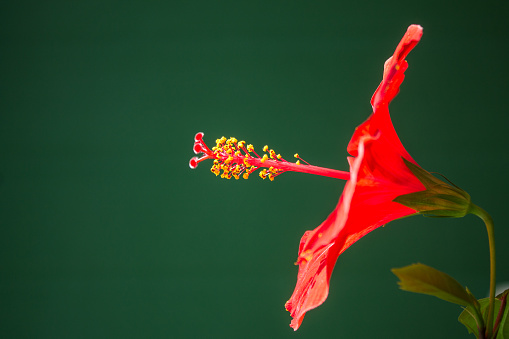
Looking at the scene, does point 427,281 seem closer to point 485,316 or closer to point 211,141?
point 485,316

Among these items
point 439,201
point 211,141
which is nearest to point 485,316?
point 439,201

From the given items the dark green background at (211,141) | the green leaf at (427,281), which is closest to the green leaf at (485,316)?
the green leaf at (427,281)

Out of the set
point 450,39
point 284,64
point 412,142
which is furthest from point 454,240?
point 284,64

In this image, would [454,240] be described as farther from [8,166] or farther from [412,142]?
[8,166]

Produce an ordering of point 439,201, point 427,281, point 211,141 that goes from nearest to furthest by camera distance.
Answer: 1. point 427,281
2. point 439,201
3. point 211,141

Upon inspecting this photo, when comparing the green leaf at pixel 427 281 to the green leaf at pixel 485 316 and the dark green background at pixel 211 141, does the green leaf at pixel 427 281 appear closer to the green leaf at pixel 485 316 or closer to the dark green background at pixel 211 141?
the green leaf at pixel 485 316
